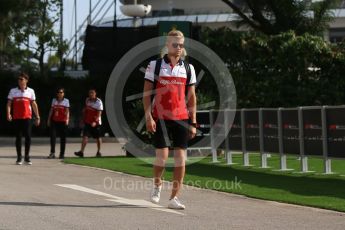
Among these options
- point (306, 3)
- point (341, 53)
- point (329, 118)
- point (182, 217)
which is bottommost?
point (182, 217)

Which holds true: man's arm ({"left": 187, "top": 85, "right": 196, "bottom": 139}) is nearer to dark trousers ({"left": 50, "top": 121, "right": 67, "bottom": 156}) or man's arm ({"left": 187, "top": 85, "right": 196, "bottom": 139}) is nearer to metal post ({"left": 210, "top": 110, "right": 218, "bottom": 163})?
metal post ({"left": 210, "top": 110, "right": 218, "bottom": 163})

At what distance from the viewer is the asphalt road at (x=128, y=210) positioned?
29.1 ft

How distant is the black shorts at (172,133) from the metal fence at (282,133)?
5.42 metres

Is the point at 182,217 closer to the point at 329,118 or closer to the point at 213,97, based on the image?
the point at 329,118

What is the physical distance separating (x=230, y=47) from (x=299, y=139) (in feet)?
46.3

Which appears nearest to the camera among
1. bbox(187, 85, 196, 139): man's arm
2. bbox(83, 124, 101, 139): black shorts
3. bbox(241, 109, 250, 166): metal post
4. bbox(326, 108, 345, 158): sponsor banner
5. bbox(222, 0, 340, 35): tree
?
bbox(187, 85, 196, 139): man's arm

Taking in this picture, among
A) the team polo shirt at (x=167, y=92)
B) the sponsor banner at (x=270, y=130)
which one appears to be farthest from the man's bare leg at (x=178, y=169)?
the sponsor banner at (x=270, y=130)

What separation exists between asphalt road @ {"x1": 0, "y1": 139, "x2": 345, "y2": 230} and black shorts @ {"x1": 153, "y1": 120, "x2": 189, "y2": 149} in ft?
2.60

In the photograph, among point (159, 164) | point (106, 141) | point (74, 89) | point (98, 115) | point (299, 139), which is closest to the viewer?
point (159, 164)

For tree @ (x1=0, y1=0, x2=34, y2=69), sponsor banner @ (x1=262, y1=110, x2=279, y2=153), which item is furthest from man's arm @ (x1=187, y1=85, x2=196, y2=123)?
tree @ (x1=0, y1=0, x2=34, y2=69)

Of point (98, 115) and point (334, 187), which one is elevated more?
point (98, 115)

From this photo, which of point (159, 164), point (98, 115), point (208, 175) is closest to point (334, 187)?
point (208, 175)

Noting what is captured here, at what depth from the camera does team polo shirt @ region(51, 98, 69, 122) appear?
72.7 ft

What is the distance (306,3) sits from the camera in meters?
37.1
